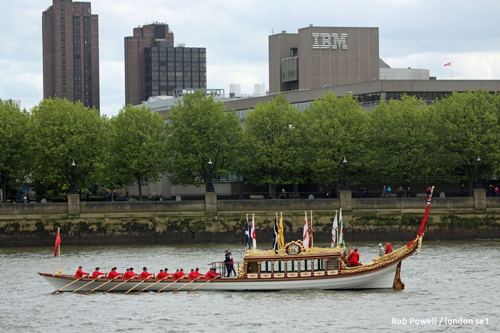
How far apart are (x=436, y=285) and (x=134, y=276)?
17.6 meters

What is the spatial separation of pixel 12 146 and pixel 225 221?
23541 millimetres

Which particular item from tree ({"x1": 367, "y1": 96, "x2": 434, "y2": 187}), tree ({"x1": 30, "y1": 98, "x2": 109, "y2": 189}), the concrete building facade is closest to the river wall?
tree ({"x1": 367, "y1": 96, "x2": 434, "y2": 187})

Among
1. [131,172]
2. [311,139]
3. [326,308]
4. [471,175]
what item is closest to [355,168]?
[311,139]

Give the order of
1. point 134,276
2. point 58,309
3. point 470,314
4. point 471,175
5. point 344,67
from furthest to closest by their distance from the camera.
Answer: point 344,67, point 471,175, point 134,276, point 58,309, point 470,314

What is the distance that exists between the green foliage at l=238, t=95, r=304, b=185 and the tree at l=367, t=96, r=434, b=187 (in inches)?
274

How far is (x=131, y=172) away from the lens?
311ft

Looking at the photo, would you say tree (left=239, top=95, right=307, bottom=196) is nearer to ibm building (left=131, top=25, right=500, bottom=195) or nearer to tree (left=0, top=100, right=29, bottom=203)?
ibm building (left=131, top=25, right=500, bottom=195)

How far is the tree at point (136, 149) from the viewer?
94312 millimetres

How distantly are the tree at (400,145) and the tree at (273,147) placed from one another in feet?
23.4

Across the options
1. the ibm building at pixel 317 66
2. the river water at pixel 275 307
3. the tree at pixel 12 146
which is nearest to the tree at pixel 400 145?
the ibm building at pixel 317 66

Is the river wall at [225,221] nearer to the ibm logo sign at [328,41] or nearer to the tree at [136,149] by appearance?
the tree at [136,149]

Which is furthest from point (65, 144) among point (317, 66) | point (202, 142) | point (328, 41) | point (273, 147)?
point (328, 41)

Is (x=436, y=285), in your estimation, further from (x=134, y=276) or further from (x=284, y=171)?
(x=284, y=171)

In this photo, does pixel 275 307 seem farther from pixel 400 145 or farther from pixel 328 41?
pixel 328 41
